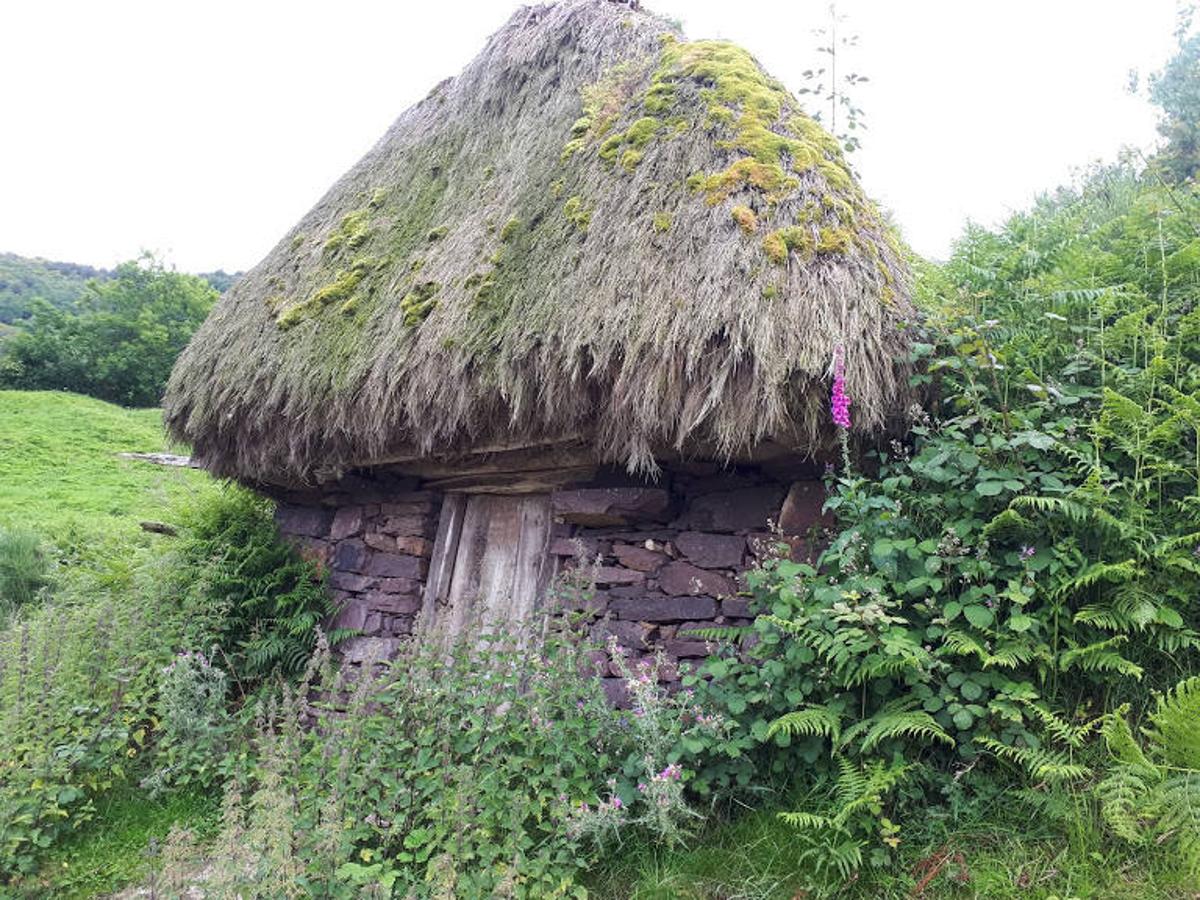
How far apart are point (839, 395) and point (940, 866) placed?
1538 millimetres

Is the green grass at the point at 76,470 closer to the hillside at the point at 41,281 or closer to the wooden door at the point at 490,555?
the wooden door at the point at 490,555

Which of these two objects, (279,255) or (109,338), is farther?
(109,338)

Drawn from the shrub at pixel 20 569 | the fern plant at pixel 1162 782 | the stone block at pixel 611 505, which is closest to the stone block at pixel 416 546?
the stone block at pixel 611 505

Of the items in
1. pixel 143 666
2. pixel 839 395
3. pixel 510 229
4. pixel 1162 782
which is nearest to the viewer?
pixel 1162 782

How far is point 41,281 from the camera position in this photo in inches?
1550

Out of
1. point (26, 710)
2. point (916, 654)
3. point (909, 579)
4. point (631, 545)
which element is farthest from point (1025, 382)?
point (26, 710)

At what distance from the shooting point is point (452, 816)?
8.98ft

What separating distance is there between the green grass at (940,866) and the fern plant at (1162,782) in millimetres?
84

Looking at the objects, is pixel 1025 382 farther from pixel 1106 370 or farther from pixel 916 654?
pixel 916 654

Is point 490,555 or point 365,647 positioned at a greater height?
point 490,555

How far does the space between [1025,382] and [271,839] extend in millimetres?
3169

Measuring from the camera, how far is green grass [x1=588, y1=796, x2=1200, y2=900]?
224 cm

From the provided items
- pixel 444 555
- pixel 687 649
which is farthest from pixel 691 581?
pixel 444 555

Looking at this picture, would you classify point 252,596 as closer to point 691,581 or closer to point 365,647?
point 365,647
